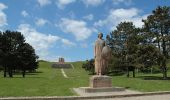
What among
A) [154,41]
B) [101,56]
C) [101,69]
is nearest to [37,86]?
[101,69]

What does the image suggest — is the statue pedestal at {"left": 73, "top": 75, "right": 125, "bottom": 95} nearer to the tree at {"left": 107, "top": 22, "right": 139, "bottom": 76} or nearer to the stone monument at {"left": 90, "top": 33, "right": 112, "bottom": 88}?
the stone monument at {"left": 90, "top": 33, "right": 112, "bottom": 88}

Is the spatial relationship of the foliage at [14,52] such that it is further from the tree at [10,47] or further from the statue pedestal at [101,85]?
the statue pedestal at [101,85]

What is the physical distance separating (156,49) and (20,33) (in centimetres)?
2650

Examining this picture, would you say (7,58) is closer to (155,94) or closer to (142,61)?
(142,61)

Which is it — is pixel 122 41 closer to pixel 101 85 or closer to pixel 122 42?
pixel 122 42

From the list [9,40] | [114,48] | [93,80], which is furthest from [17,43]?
[93,80]

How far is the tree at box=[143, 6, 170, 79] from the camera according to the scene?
4419 centimetres

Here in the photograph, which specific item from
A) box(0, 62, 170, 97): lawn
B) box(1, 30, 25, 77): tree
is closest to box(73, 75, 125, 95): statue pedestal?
box(0, 62, 170, 97): lawn

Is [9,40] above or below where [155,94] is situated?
above

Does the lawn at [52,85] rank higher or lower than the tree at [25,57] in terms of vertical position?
lower

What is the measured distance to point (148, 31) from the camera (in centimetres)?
4528

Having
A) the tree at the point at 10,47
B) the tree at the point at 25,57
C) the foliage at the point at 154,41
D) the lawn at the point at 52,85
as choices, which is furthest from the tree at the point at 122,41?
the lawn at the point at 52,85

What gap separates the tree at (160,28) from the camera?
1740 inches

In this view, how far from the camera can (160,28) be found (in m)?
45.3
